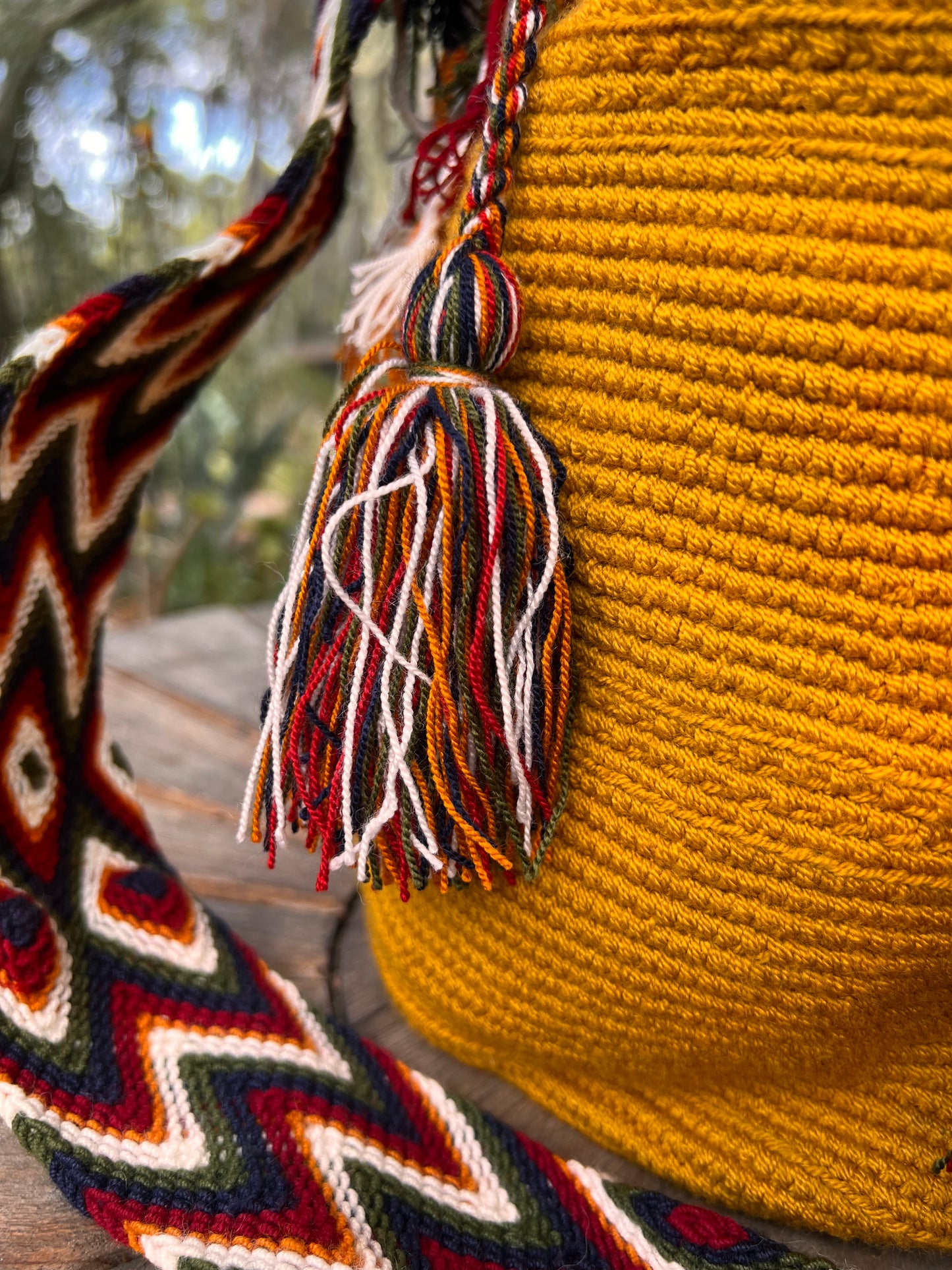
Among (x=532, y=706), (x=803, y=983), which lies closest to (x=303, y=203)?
(x=532, y=706)

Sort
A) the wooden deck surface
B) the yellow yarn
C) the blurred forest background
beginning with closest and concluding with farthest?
1. the yellow yarn
2. the wooden deck surface
3. the blurred forest background

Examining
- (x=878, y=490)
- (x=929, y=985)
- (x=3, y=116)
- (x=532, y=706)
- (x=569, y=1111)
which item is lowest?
(x=569, y=1111)

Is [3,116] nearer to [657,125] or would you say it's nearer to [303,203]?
[303,203]

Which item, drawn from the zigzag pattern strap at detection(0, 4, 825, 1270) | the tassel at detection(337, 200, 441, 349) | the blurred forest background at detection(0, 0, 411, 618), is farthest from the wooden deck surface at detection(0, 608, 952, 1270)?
the tassel at detection(337, 200, 441, 349)

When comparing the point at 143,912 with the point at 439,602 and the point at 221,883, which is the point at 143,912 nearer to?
the point at 221,883

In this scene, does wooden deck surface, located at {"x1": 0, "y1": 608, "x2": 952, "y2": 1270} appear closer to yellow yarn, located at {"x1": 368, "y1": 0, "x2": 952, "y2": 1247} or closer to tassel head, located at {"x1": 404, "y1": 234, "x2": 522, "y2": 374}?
yellow yarn, located at {"x1": 368, "y1": 0, "x2": 952, "y2": 1247}

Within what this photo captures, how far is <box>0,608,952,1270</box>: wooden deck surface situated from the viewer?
476mm

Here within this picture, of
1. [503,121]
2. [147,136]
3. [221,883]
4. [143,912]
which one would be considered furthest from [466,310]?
[147,136]

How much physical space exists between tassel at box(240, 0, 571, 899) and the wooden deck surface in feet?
0.79

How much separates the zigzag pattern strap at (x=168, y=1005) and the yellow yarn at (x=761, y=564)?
109mm

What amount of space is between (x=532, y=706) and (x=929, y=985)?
231 mm

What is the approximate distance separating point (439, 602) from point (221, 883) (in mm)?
462

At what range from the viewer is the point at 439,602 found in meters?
0.41

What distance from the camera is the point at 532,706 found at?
434 mm
